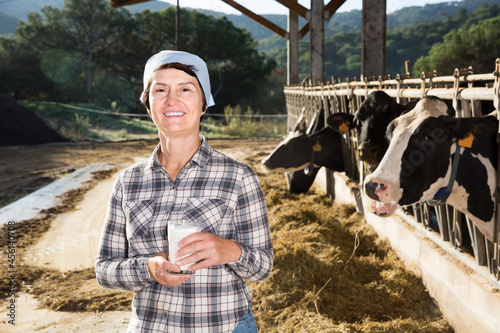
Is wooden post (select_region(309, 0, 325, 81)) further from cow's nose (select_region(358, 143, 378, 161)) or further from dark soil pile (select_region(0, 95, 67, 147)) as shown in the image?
dark soil pile (select_region(0, 95, 67, 147))

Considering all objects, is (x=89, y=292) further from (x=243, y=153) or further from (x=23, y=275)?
(x=243, y=153)

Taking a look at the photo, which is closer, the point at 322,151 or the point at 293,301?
the point at 293,301

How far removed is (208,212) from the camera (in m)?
1.68

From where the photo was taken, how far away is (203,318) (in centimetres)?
165

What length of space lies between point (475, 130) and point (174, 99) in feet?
6.57

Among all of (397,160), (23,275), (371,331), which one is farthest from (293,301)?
(23,275)

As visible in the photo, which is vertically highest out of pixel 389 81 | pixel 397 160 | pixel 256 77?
pixel 256 77

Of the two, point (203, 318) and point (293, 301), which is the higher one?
point (203, 318)

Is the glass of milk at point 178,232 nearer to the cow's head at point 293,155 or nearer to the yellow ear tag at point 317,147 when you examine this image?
the cow's head at point 293,155

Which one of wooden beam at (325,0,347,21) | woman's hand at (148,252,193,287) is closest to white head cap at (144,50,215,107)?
woman's hand at (148,252,193,287)

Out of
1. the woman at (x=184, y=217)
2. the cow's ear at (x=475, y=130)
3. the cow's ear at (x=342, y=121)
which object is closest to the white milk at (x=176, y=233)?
the woman at (x=184, y=217)

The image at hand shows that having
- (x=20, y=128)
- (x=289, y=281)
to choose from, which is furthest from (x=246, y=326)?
(x=20, y=128)

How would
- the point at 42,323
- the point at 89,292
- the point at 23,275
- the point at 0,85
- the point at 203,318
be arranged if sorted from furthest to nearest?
the point at 0,85 → the point at 23,275 → the point at 89,292 → the point at 42,323 → the point at 203,318

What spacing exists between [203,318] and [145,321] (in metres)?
0.20
